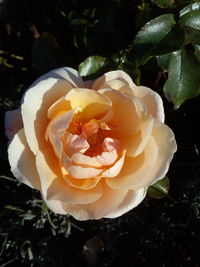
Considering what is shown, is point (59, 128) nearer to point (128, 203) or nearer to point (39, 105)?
point (39, 105)

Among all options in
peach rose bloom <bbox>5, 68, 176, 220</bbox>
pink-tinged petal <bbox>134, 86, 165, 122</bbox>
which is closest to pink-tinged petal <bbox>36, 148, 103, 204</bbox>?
peach rose bloom <bbox>5, 68, 176, 220</bbox>

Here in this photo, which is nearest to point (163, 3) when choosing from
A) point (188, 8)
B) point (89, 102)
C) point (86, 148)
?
point (188, 8)

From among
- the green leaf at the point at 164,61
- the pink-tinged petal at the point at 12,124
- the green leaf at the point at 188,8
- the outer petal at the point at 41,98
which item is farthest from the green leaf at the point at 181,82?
the pink-tinged petal at the point at 12,124

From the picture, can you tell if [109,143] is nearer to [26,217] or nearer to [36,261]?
[26,217]

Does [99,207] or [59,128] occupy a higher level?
[59,128]

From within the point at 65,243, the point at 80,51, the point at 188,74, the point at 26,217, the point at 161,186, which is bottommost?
the point at 65,243

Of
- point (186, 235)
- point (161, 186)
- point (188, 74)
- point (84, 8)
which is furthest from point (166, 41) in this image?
point (186, 235)

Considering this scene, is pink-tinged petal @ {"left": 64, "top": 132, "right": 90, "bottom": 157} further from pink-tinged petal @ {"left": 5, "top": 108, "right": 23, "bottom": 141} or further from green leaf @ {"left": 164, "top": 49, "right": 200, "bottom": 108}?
green leaf @ {"left": 164, "top": 49, "right": 200, "bottom": 108}
